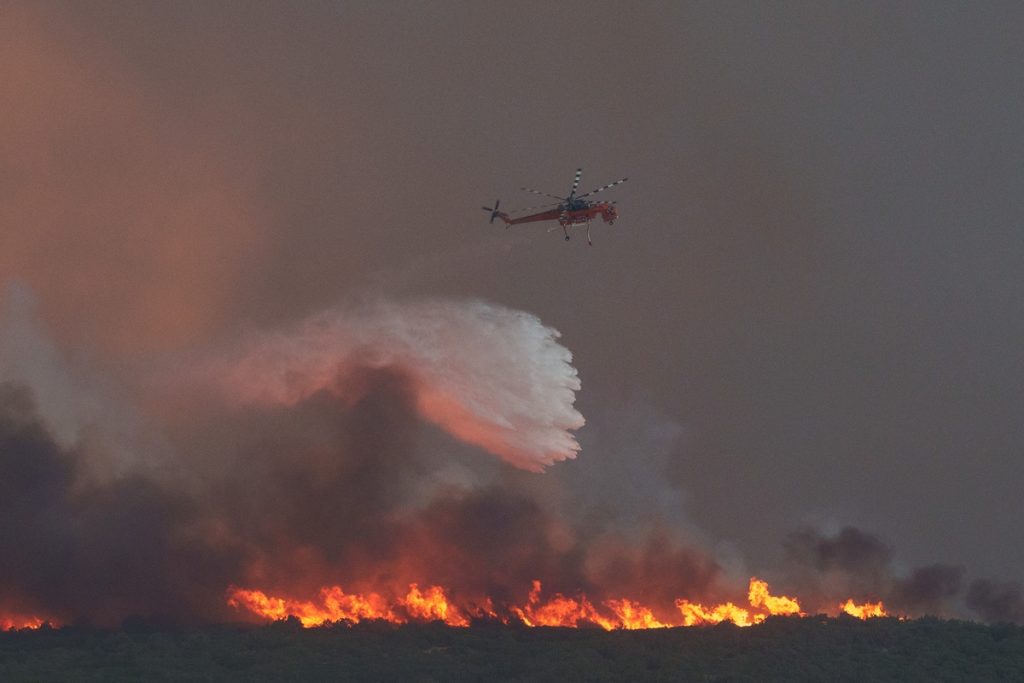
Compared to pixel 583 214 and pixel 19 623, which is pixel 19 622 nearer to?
pixel 19 623

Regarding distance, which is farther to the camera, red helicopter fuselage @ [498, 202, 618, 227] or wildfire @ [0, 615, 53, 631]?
wildfire @ [0, 615, 53, 631]

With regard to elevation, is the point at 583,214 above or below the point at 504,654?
above

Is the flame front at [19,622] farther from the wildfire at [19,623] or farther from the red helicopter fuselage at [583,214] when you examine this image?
the red helicopter fuselage at [583,214]

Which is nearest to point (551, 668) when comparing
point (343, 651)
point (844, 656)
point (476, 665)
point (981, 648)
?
point (476, 665)

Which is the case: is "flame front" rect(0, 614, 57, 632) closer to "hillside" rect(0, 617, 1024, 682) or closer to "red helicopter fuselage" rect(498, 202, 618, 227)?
"hillside" rect(0, 617, 1024, 682)

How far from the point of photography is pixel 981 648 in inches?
7731

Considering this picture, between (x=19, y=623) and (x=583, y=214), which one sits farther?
(x=19, y=623)

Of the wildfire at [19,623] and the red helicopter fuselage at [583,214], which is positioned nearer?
the red helicopter fuselage at [583,214]

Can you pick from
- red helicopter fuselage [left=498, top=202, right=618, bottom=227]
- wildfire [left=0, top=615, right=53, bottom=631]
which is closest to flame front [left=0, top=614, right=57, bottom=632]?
wildfire [left=0, top=615, right=53, bottom=631]

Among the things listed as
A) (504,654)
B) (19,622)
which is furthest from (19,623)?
(504,654)

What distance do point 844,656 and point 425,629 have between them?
51.8 meters

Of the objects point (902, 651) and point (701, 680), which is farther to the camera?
point (902, 651)

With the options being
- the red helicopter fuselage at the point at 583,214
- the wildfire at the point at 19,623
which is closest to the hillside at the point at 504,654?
the wildfire at the point at 19,623

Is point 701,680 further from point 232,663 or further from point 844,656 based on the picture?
point 232,663
